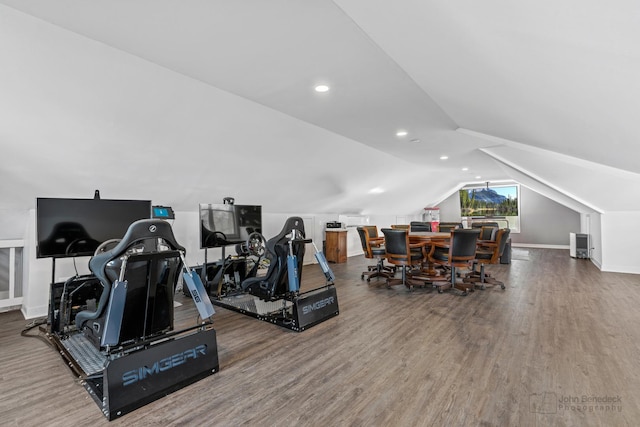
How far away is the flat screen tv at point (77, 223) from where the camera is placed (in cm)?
339

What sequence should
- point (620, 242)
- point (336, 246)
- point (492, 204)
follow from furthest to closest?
point (492, 204) < point (336, 246) < point (620, 242)

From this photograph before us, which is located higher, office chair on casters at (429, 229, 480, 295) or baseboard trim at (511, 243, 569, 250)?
office chair on casters at (429, 229, 480, 295)

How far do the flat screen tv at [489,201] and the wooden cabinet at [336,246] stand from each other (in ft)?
26.5

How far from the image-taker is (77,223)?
358cm

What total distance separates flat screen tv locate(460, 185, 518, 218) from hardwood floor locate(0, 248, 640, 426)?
9.39m

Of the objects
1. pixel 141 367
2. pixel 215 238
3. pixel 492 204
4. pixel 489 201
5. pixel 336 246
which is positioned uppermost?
pixel 489 201

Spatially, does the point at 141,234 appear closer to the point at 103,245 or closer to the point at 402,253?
the point at 103,245

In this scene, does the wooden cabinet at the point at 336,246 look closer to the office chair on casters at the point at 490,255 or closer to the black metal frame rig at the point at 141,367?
the office chair on casters at the point at 490,255

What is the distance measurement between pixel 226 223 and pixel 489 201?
12.5 metres

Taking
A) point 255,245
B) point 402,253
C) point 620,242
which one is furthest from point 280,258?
point 620,242

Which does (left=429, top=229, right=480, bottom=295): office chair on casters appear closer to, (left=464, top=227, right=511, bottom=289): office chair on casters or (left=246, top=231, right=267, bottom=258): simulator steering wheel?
(left=464, top=227, right=511, bottom=289): office chair on casters

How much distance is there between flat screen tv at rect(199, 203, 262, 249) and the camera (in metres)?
4.87

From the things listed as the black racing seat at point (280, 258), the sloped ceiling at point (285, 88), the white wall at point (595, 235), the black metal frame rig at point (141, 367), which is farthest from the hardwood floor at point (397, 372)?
the white wall at point (595, 235)

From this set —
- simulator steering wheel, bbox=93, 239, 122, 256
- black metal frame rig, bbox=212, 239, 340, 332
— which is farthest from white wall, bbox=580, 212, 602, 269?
simulator steering wheel, bbox=93, 239, 122, 256
